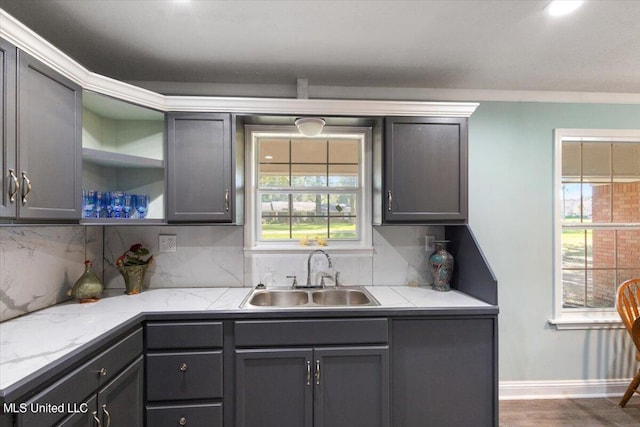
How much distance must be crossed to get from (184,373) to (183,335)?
21cm

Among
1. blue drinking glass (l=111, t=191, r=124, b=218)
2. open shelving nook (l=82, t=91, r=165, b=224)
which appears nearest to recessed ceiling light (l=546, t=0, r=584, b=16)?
open shelving nook (l=82, t=91, r=165, b=224)

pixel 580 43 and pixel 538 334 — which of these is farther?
pixel 538 334

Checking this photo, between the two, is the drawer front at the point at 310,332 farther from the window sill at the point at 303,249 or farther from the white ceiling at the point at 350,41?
the white ceiling at the point at 350,41

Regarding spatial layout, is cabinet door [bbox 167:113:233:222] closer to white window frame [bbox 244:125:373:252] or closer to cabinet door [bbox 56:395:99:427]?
white window frame [bbox 244:125:373:252]

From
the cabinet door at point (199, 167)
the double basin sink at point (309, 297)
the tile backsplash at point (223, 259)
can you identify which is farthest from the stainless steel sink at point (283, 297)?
the cabinet door at point (199, 167)

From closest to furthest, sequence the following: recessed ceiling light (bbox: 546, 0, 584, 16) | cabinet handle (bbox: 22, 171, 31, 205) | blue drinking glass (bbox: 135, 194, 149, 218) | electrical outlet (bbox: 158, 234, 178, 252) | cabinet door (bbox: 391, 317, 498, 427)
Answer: cabinet handle (bbox: 22, 171, 31, 205), recessed ceiling light (bbox: 546, 0, 584, 16), cabinet door (bbox: 391, 317, 498, 427), blue drinking glass (bbox: 135, 194, 149, 218), electrical outlet (bbox: 158, 234, 178, 252)

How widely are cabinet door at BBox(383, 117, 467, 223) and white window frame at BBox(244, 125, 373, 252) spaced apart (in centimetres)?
37

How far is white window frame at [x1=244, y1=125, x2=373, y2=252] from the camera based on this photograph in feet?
7.30

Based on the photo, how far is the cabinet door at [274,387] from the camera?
161 centimetres

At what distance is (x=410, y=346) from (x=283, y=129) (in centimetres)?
173

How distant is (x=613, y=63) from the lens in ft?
6.31

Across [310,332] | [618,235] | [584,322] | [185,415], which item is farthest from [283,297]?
[618,235]

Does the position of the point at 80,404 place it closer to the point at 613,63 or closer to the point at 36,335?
the point at 36,335

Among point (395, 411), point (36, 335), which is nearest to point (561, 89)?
point (395, 411)
